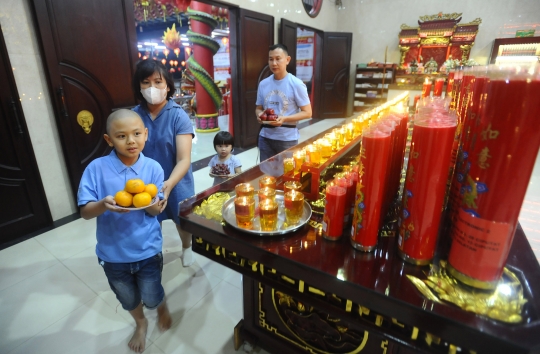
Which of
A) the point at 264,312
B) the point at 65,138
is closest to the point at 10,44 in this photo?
the point at 65,138

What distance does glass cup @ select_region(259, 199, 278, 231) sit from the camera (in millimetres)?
897

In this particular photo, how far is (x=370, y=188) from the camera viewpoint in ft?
2.51

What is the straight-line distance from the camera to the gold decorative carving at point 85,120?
2.75 metres

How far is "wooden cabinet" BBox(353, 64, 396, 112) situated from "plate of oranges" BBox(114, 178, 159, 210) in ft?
24.6

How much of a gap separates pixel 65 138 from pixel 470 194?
10.1 ft

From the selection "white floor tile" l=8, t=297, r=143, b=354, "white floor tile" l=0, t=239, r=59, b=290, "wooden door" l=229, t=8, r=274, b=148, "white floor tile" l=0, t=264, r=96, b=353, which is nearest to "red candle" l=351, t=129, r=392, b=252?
"white floor tile" l=8, t=297, r=143, b=354

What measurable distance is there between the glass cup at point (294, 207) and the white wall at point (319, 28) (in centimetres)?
262

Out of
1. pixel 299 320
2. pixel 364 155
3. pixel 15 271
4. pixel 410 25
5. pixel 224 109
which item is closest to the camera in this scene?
pixel 364 155

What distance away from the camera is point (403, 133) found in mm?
1042

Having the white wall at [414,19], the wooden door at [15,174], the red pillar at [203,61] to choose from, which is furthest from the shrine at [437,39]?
the wooden door at [15,174]

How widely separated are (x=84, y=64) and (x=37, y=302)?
203 centimetres

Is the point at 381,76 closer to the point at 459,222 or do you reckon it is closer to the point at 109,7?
the point at 109,7

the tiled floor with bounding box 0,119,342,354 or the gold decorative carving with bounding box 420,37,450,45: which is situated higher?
the gold decorative carving with bounding box 420,37,450,45

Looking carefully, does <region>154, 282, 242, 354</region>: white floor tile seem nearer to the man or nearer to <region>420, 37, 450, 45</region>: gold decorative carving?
the man
